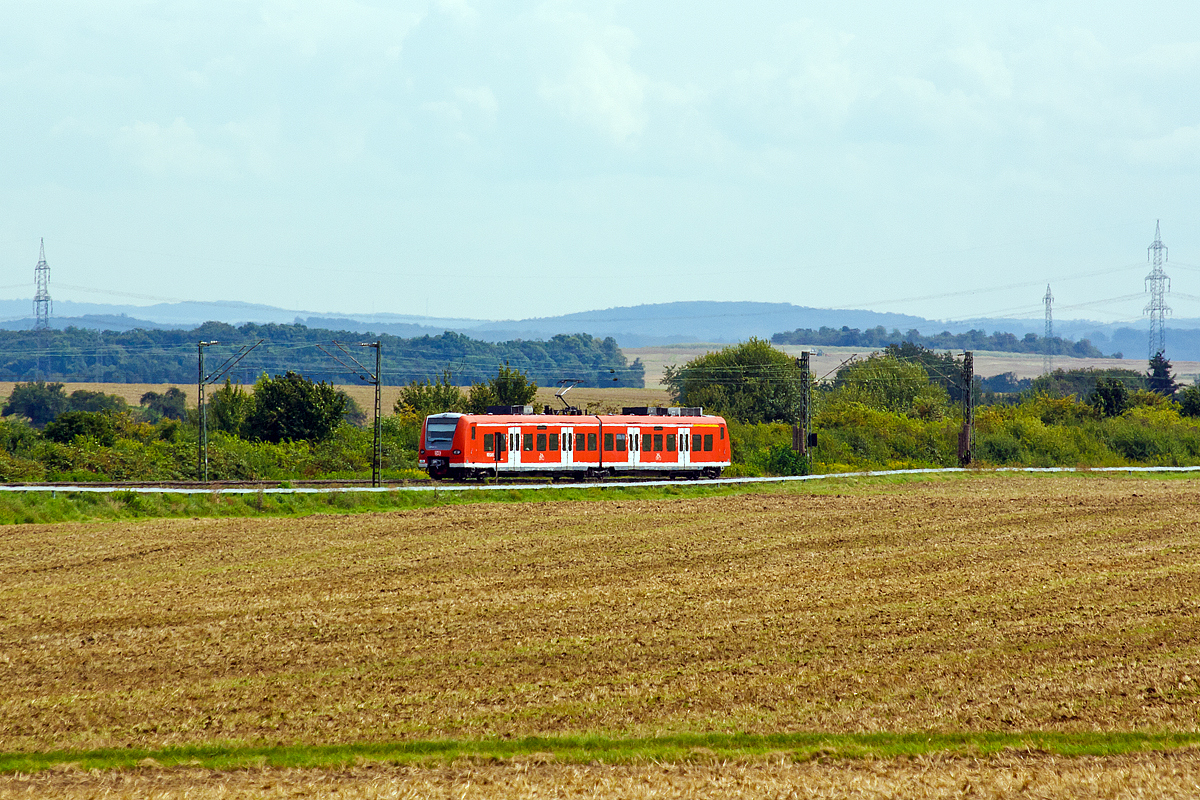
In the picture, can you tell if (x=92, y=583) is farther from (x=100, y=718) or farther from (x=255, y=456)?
(x=255, y=456)

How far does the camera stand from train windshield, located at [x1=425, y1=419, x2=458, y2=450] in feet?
156

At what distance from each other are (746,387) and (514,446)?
45729mm

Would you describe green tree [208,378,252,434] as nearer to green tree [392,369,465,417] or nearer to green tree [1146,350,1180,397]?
green tree [392,369,465,417]

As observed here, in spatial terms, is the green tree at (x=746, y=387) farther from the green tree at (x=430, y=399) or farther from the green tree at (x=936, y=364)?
the green tree at (x=936, y=364)

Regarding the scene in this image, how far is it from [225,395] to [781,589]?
6283 cm

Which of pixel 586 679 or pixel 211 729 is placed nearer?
pixel 211 729

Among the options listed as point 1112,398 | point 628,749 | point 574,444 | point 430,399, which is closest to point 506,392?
point 430,399

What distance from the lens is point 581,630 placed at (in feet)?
64.4

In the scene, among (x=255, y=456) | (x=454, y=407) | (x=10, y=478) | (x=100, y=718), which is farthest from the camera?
(x=454, y=407)

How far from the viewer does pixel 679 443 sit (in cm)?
5291

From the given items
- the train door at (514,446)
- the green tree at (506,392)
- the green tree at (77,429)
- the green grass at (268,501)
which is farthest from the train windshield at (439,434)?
the green tree at (506,392)

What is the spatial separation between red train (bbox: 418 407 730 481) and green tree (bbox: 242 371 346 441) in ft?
76.2

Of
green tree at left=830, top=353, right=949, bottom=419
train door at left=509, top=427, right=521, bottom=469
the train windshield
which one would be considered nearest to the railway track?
train door at left=509, top=427, right=521, bottom=469

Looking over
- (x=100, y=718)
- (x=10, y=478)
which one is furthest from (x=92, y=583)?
(x=10, y=478)
